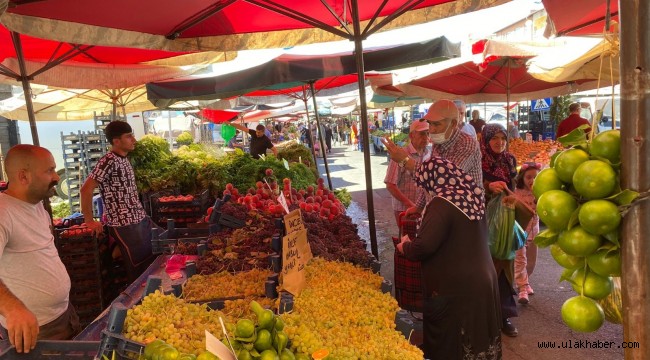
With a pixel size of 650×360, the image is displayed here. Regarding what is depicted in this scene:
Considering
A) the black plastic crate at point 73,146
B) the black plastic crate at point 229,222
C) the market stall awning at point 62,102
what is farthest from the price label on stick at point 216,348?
the black plastic crate at point 73,146

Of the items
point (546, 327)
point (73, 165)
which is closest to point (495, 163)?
point (546, 327)

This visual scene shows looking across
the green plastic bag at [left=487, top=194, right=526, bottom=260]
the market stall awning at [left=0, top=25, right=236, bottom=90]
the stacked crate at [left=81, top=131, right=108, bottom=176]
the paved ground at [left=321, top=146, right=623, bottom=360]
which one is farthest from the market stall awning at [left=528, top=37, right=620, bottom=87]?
the stacked crate at [left=81, top=131, right=108, bottom=176]

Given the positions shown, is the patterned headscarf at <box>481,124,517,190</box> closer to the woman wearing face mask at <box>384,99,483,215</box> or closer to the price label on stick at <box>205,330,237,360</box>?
the woman wearing face mask at <box>384,99,483,215</box>

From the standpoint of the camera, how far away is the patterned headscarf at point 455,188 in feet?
9.14

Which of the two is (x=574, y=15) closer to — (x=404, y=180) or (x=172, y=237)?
(x=404, y=180)

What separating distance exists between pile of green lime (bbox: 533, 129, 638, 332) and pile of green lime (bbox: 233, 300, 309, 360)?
3.33 feet

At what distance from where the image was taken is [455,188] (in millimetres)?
2803

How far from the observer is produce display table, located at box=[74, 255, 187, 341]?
95.2 inches

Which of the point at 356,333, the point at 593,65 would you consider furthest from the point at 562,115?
the point at 356,333

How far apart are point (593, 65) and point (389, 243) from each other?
4155 millimetres

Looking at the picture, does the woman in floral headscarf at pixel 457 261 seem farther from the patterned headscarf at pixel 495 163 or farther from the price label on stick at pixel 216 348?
the patterned headscarf at pixel 495 163

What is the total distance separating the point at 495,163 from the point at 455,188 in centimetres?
265

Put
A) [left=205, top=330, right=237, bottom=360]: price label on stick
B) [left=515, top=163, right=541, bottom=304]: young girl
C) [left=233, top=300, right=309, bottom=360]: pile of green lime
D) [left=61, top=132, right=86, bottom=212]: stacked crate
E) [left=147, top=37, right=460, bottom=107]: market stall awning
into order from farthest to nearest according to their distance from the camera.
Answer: [left=61, top=132, right=86, bottom=212]: stacked crate
[left=147, top=37, right=460, bottom=107]: market stall awning
[left=515, top=163, right=541, bottom=304]: young girl
[left=233, top=300, right=309, bottom=360]: pile of green lime
[left=205, top=330, right=237, bottom=360]: price label on stick

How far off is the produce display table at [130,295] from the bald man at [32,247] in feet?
1.11
